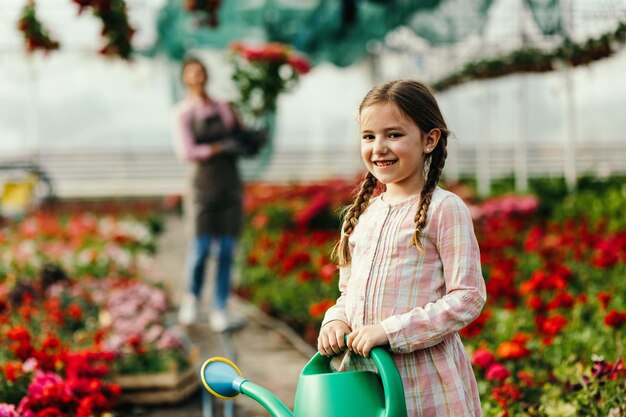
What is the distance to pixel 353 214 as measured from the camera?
1981 millimetres

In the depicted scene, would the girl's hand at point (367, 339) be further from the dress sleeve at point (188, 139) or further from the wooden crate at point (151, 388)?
the dress sleeve at point (188, 139)

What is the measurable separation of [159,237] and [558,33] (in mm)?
5347

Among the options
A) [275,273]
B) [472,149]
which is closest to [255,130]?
[275,273]

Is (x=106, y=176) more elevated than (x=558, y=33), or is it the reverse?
(x=558, y=33)

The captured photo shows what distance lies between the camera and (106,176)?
72.2ft

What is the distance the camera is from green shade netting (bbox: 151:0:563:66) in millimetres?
7535

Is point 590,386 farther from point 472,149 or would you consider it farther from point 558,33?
point 472,149

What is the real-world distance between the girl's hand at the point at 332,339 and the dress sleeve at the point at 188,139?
3.56 meters

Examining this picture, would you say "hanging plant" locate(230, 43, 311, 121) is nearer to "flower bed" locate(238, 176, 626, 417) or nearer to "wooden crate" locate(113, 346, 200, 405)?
"flower bed" locate(238, 176, 626, 417)

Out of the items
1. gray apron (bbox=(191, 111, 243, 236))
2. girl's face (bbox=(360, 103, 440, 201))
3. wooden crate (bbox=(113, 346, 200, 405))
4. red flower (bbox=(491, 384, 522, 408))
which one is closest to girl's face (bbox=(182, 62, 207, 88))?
gray apron (bbox=(191, 111, 243, 236))

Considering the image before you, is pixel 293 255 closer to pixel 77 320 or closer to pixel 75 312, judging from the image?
pixel 77 320

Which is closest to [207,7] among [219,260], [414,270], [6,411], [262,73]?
[262,73]

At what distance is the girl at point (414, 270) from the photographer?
1716mm

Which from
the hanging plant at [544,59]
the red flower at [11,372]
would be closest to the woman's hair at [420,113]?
the red flower at [11,372]
